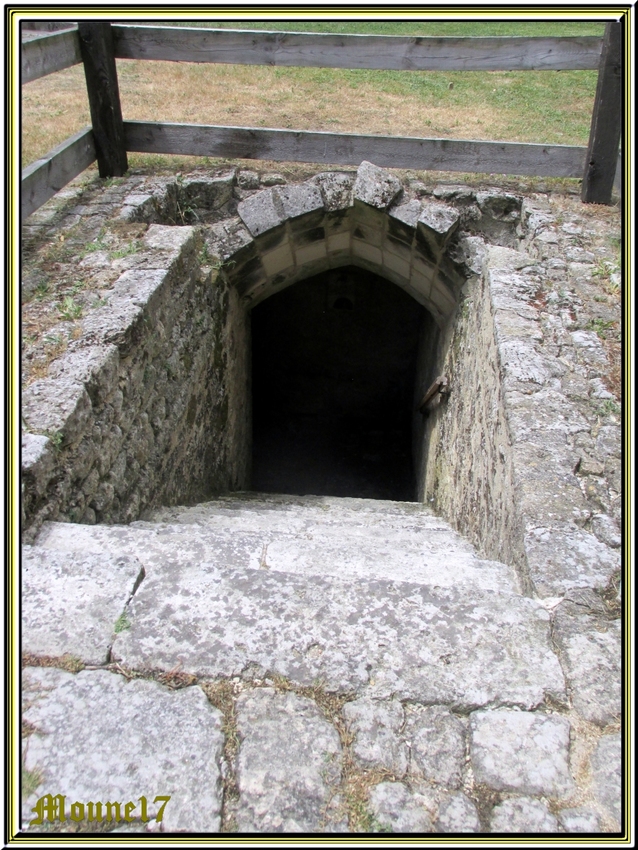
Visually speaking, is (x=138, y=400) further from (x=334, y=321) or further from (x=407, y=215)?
(x=334, y=321)

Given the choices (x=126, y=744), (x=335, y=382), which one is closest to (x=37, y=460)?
(x=126, y=744)

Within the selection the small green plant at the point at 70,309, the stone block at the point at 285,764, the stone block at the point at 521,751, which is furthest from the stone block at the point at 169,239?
the stone block at the point at 521,751

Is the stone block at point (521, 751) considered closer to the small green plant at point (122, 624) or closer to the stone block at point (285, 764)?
the stone block at point (285, 764)

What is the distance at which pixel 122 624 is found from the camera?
1771 millimetres

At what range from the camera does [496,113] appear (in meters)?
6.10

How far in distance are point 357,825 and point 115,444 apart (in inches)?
81.5

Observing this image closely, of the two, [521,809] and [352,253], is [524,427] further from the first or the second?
[352,253]

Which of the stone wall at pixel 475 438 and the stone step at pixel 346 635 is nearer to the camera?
the stone step at pixel 346 635

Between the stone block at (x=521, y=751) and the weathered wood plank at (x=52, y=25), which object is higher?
the weathered wood plank at (x=52, y=25)

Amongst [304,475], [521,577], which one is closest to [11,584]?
[521,577]

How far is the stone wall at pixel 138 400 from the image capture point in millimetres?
2438

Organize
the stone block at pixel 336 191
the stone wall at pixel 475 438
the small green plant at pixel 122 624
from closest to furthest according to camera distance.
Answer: the small green plant at pixel 122 624 → the stone wall at pixel 475 438 → the stone block at pixel 336 191

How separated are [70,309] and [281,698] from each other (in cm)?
239

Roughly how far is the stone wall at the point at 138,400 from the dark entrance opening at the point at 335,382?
10.5ft
